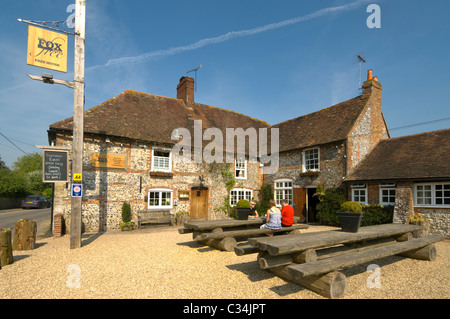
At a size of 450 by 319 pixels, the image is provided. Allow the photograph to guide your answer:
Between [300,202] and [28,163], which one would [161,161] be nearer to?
[300,202]

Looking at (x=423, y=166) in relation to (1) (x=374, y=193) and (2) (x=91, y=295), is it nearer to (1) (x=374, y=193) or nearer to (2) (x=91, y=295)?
(1) (x=374, y=193)

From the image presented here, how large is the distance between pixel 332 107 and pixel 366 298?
14.5 meters

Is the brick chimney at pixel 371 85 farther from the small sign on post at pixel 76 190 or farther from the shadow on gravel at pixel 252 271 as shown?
the small sign on post at pixel 76 190

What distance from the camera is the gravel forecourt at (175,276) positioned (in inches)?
175

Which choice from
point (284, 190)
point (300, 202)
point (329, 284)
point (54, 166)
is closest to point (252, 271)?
point (329, 284)

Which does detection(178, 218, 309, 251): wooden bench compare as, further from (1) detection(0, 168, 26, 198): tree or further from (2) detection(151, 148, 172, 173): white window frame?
(1) detection(0, 168, 26, 198): tree

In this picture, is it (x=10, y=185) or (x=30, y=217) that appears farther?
(x=10, y=185)

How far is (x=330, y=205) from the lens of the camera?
1316 cm

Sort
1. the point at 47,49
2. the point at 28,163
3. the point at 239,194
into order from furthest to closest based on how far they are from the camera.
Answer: the point at 28,163 < the point at 239,194 < the point at 47,49

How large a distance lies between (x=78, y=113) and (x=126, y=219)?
5917mm

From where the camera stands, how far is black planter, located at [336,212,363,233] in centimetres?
596

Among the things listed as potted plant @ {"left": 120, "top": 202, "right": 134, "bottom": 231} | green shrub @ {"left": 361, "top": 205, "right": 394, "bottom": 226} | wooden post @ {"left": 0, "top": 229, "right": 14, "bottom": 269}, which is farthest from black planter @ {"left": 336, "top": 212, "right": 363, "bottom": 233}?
potted plant @ {"left": 120, "top": 202, "right": 134, "bottom": 231}
